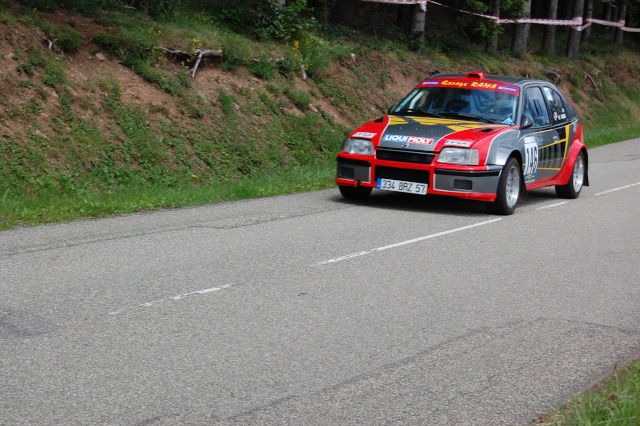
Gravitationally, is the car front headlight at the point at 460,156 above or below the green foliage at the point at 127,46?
below

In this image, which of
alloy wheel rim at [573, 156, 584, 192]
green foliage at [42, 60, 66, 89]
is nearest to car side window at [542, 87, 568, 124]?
alloy wheel rim at [573, 156, 584, 192]

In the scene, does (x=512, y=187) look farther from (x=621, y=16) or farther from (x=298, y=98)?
(x=621, y=16)

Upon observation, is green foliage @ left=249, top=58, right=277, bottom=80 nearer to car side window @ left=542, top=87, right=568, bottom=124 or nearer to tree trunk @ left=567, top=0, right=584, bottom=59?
car side window @ left=542, top=87, right=568, bottom=124

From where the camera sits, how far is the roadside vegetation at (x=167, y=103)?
1278 centimetres

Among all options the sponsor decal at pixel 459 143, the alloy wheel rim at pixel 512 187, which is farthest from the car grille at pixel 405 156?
the alloy wheel rim at pixel 512 187

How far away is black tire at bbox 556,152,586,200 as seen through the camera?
14.1 meters

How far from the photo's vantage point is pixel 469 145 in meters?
11.6

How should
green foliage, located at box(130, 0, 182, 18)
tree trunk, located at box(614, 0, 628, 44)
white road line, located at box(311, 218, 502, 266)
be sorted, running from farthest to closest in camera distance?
tree trunk, located at box(614, 0, 628, 44), green foliage, located at box(130, 0, 182, 18), white road line, located at box(311, 218, 502, 266)

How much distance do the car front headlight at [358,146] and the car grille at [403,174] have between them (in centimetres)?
32

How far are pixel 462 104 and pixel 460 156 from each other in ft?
5.38

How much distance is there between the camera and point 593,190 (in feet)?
50.5

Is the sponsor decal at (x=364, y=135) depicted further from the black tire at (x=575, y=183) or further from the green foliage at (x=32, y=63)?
the green foliage at (x=32, y=63)

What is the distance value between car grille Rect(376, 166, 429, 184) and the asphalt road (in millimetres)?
877

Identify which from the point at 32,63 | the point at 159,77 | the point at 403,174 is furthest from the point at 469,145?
the point at 32,63
